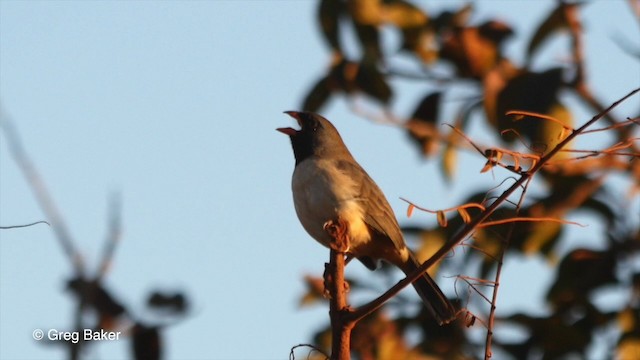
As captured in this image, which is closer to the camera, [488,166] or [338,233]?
[488,166]

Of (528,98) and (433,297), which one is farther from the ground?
(528,98)

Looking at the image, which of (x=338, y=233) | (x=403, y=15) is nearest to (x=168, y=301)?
(x=338, y=233)

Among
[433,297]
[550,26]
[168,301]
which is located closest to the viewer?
[168,301]

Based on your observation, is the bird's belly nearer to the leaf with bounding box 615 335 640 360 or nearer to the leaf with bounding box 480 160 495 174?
the leaf with bounding box 615 335 640 360

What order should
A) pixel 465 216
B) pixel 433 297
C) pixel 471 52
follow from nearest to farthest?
1. pixel 465 216
2. pixel 433 297
3. pixel 471 52

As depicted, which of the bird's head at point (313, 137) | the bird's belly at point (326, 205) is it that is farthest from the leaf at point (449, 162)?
the bird's belly at point (326, 205)

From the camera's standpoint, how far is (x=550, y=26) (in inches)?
272

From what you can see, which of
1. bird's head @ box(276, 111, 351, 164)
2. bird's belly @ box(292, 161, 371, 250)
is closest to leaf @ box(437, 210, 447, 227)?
bird's belly @ box(292, 161, 371, 250)

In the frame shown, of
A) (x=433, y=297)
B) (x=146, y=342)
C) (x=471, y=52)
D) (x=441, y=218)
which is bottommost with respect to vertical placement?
(x=146, y=342)

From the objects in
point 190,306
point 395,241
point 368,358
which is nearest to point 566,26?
point 395,241

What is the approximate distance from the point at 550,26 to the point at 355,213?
2.01m

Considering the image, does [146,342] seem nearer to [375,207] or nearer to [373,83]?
[375,207]

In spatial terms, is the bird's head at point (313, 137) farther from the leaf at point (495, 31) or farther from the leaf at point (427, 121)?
the leaf at point (495, 31)

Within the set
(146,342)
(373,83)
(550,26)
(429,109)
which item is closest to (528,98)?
(550,26)
